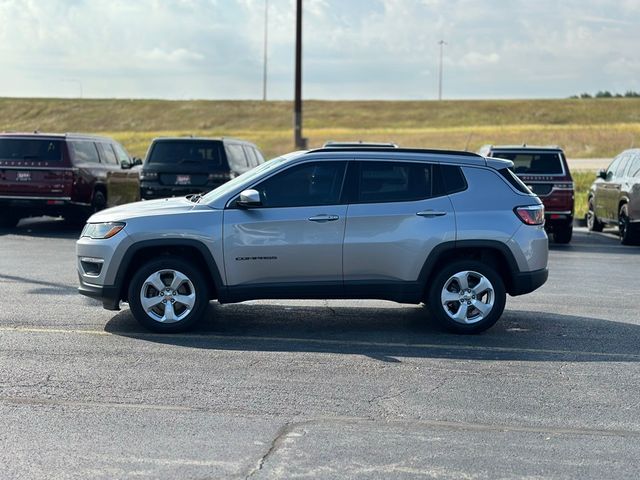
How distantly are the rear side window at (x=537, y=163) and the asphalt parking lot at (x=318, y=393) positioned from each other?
7.32 metres

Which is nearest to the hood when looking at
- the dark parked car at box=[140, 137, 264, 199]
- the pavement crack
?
the pavement crack

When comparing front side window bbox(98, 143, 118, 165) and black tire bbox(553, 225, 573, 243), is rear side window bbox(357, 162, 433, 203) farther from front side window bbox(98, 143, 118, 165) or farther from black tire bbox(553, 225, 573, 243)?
front side window bbox(98, 143, 118, 165)

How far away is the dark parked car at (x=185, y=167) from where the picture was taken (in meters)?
18.2

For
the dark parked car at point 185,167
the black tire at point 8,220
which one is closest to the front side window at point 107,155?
the dark parked car at point 185,167

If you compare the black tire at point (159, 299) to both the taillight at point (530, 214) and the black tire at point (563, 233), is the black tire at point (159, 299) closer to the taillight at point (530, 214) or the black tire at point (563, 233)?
the taillight at point (530, 214)

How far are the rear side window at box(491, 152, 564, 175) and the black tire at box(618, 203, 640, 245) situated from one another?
138cm

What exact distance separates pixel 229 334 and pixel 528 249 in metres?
2.88

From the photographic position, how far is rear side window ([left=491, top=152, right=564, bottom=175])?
1767 cm

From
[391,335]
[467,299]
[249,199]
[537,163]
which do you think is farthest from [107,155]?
[467,299]

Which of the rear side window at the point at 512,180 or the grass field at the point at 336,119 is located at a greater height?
the grass field at the point at 336,119

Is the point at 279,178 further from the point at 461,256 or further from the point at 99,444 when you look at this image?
the point at 99,444

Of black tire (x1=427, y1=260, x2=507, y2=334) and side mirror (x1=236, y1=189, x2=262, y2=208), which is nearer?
side mirror (x1=236, y1=189, x2=262, y2=208)

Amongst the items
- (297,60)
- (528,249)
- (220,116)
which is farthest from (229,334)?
(220,116)

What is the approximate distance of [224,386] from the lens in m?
6.95
